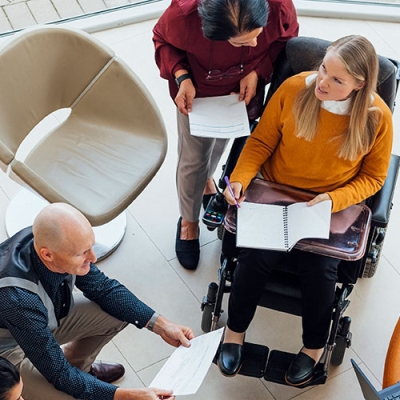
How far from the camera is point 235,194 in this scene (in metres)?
2.60

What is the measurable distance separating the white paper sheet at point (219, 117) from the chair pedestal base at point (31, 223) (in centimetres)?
75

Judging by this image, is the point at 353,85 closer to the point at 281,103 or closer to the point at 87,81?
the point at 281,103

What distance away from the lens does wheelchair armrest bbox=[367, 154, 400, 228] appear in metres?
2.50

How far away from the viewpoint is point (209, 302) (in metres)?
2.85

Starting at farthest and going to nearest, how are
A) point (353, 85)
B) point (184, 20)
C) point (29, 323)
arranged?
point (184, 20) → point (353, 85) → point (29, 323)

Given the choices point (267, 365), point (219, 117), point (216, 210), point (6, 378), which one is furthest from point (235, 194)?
point (6, 378)

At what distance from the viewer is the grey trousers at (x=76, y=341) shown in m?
2.32

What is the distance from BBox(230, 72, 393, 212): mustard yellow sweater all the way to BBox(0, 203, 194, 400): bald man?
578 millimetres

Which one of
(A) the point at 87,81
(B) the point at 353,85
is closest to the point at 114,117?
(A) the point at 87,81

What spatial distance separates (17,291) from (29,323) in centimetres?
10

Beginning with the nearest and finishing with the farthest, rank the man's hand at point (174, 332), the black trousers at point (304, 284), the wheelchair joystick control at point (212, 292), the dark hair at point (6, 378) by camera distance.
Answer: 1. the dark hair at point (6, 378)
2. the man's hand at point (174, 332)
3. the black trousers at point (304, 284)
4. the wheelchair joystick control at point (212, 292)

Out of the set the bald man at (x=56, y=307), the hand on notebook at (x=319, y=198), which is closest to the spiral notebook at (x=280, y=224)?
the hand on notebook at (x=319, y=198)

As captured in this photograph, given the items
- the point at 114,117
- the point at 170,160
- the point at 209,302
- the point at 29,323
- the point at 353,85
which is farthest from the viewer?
the point at 170,160

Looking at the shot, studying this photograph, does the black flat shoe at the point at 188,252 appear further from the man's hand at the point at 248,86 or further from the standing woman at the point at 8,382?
the standing woman at the point at 8,382
